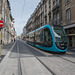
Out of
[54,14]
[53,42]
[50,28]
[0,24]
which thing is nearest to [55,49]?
[53,42]

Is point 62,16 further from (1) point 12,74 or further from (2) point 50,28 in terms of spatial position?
(1) point 12,74

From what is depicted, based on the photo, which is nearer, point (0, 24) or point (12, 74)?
point (12, 74)

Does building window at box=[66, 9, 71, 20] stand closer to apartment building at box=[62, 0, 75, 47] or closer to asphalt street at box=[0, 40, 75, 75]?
apartment building at box=[62, 0, 75, 47]

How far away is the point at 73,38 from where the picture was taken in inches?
592

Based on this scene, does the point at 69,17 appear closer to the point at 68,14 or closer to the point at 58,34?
the point at 68,14

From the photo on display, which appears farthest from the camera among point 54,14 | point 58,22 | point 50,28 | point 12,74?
point 54,14

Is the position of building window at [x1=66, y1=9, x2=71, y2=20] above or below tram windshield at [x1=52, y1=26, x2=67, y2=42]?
above

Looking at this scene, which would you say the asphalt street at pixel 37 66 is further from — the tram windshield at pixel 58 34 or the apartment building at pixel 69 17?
the apartment building at pixel 69 17

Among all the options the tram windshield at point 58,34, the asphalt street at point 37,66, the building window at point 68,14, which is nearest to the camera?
the asphalt street at point 37,66

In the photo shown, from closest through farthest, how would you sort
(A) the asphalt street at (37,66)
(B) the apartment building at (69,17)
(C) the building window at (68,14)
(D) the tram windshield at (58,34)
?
(A) the asphalt street at (37,66), (D) the tram windshield at (58,34), (B) the apartment building at (69,17), (C) the building window at (68,14)

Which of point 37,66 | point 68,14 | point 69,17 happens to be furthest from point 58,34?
point 68,14

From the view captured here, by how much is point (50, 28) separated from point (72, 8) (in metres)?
8.89

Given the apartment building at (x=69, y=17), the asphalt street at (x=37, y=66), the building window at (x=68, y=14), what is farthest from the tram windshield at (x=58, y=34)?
the building window at (x=68, y=14)

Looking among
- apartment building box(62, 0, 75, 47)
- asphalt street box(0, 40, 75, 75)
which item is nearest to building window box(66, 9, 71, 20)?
apartment building box(62, 0, 75, 47)
